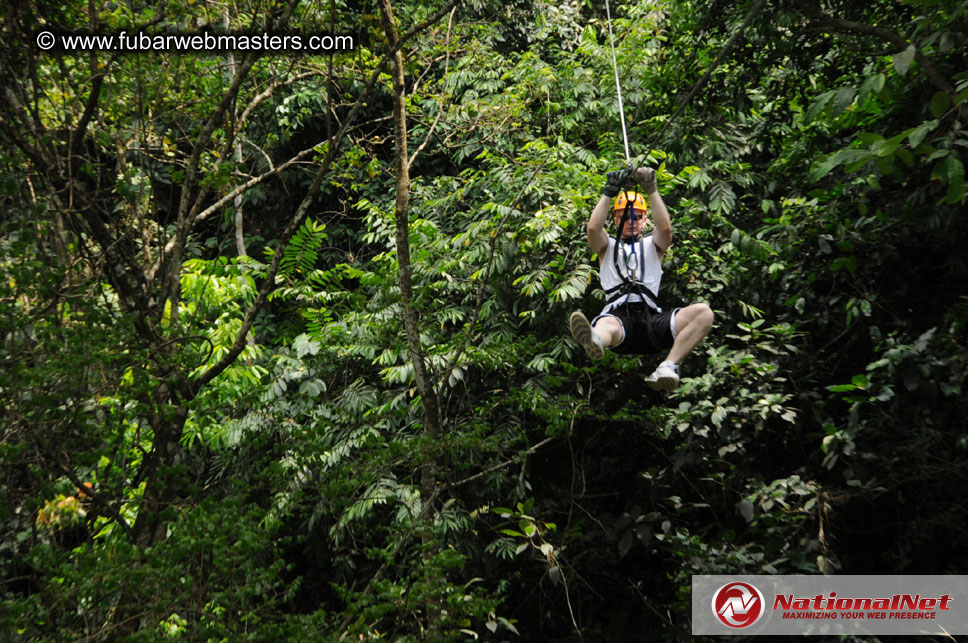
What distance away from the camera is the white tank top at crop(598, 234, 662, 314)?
3.93 meters

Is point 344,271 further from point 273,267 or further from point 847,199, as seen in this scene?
point 847,199

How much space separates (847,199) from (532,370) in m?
2.36

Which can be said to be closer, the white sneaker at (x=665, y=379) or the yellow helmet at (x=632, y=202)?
the white sneaker at (x=665, y=379)

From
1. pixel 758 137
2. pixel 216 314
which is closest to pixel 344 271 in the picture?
pixel 216 314

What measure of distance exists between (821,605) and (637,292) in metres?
2.47

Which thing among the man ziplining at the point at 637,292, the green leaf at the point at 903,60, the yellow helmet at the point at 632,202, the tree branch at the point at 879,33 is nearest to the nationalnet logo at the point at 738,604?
the man ziplining at the point at 637,292

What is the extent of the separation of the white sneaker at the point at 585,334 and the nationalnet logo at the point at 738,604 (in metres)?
2.08

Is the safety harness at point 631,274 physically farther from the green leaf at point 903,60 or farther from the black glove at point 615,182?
the green leaf at point 903,60

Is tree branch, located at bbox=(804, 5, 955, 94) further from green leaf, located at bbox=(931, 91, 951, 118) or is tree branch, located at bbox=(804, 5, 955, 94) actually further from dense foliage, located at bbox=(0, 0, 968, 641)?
green leaf, located at bbox=(931, 91, 951, 118)

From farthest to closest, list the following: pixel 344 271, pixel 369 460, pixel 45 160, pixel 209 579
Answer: pixel 344 271 → pixel 369 460 → pixel 45 160 → pixel 209 579

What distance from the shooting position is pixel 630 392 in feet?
17.7

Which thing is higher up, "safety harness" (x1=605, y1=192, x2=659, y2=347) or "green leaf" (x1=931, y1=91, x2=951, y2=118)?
"green leaf" (x1=931, y1=91, x2=951, y2=118)

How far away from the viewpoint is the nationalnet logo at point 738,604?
181 inches

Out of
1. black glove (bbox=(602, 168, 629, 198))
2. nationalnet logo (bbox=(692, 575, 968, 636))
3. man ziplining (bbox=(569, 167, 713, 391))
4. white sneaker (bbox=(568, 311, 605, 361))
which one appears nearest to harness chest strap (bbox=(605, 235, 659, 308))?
man ziplining (bbox=(569, 167, 713, 391))
